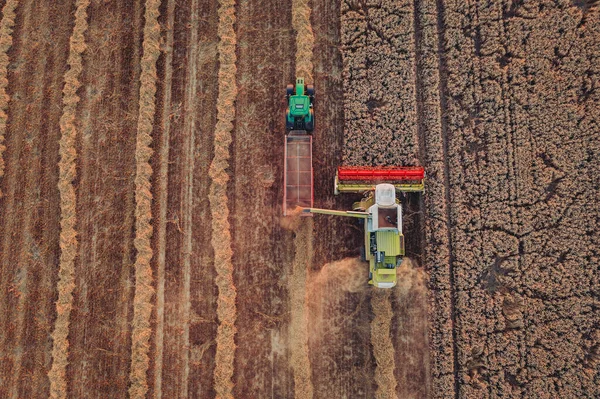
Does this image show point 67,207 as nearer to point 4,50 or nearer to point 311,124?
point 4,50

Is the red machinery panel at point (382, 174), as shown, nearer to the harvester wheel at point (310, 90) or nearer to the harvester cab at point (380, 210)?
the harvester cab at point (380, 210)

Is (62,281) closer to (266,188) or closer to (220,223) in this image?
(220,223)

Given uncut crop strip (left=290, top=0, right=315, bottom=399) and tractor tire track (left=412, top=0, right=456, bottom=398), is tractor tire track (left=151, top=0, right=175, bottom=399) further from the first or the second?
tractor tire track (left=412, top=0, right=456, bottom=398)

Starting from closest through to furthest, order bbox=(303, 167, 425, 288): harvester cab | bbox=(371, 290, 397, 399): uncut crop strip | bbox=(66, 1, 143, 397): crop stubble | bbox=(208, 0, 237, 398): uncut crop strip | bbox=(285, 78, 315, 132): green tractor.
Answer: bbox=(303, 167, 425, 288): harvester cab → bbox=(371, 290, 397, 399): uncut crop strip → bbox=(208, 0, 237, 398): uncut crop strip → bbox=(66, 1, 143, 397): crop stubble → bbox=(285, 78, 315, 132): green tractor

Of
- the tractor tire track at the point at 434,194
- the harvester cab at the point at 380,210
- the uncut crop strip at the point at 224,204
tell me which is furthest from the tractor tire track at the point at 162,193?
the tractor tire track at the point at 434,194

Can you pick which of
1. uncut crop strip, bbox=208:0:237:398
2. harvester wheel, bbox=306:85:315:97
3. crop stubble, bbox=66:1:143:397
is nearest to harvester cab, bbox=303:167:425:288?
harvester wheel, bbox=306:85:315:97

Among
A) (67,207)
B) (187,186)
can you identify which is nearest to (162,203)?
(187,186)
